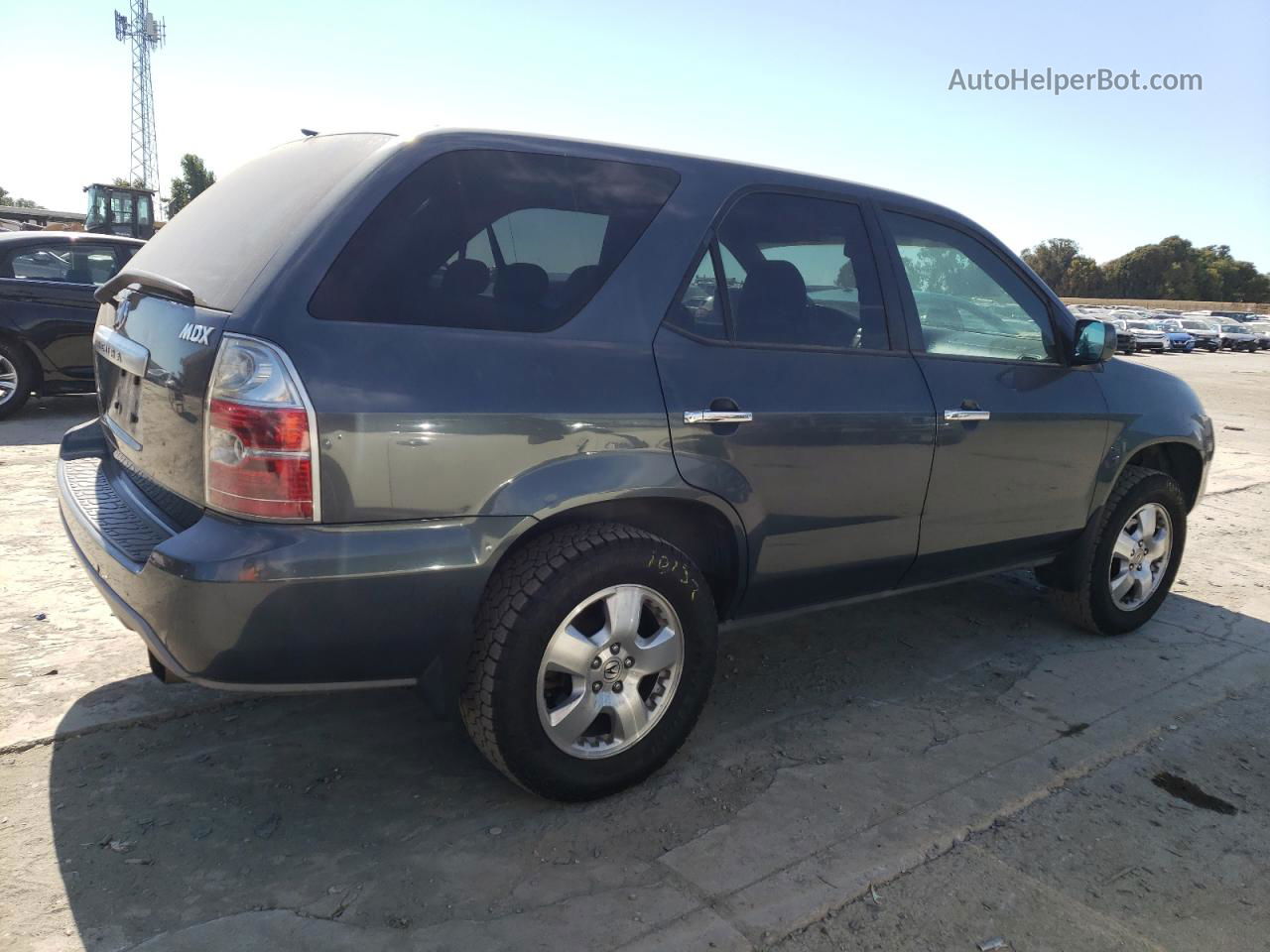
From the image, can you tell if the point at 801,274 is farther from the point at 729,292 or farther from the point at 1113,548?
the point at 1113,548

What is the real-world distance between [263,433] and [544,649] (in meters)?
0.88

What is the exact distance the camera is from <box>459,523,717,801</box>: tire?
247cm

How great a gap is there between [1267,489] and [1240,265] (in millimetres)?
100231

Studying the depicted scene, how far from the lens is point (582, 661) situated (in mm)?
2602

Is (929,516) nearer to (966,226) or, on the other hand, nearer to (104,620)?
(966,226)

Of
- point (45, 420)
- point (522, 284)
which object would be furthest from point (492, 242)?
point (45, 420)

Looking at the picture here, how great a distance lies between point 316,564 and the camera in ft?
7.20

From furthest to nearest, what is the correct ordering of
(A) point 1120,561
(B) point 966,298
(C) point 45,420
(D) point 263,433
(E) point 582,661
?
(C) point 45,420 → (A) point 1120,561 → (B) point 966,298 → (E) point 582,661 → (D) point 263,433

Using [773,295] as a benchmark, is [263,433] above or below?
below

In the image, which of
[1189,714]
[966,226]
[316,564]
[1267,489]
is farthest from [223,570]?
[1267,489]

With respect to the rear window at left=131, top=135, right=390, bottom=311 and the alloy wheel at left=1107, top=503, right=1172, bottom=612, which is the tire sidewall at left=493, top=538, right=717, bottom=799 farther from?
the alloy wheel at left=1107, top=503, right=1172, bottom=612

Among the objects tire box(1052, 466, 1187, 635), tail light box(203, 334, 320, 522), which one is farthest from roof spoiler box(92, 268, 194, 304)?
tire box(1052, 466, 1187, 635)

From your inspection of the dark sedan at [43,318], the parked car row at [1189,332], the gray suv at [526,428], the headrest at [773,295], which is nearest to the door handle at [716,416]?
the gray suv at [526,428]

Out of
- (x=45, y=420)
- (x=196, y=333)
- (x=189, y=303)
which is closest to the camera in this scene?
(x=196, y=333)
